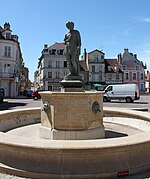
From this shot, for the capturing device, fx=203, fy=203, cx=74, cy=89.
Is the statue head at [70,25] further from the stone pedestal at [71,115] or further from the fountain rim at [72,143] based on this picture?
the fountain rim at [72,143]

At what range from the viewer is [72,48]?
7.18 meters

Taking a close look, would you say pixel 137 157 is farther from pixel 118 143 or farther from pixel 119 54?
pixel 119 54

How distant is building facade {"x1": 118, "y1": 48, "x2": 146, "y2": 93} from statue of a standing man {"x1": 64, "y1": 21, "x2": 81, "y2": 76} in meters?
→ 47.7

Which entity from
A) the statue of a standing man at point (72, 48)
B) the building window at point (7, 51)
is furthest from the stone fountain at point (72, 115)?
the building window at point (7, 51)

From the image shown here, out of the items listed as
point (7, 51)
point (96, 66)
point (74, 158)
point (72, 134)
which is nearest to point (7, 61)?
point (7, 51)

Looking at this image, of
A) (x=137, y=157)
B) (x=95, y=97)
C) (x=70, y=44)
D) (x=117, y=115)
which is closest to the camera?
(x=137, y=157)

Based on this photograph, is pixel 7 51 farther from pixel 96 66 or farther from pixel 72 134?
pixel 72 134

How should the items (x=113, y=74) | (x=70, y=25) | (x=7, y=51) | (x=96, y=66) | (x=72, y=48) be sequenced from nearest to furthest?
1. (x=72, y=48)
2. (x=70, y=25)
3. (x=7, y=51)
4. (x=96, y=66)
5. (x=113, y=74)

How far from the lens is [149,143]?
4.54m

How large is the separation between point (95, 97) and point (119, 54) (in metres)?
49.7

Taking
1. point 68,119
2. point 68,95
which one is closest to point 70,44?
point 68,95

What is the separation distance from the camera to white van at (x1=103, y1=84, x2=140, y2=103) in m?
26.0

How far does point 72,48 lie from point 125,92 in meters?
20.3

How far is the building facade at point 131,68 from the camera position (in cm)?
5334
